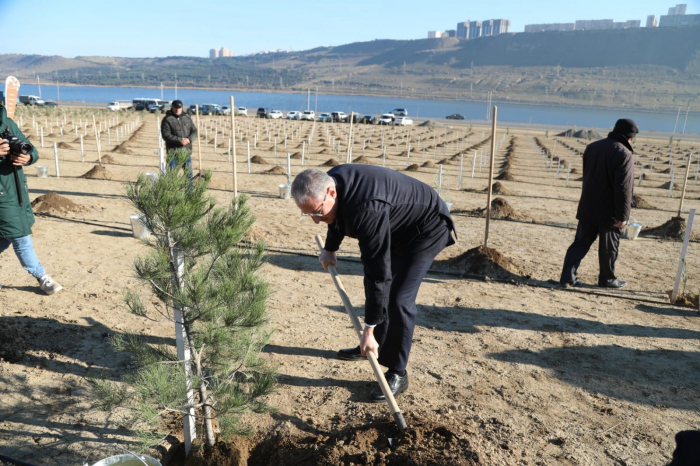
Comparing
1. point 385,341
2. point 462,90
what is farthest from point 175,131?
point 462,90

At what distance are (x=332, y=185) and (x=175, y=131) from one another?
5.34 meters

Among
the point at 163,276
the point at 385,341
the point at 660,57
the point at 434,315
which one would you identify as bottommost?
the point at 434,315

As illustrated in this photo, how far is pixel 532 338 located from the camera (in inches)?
154

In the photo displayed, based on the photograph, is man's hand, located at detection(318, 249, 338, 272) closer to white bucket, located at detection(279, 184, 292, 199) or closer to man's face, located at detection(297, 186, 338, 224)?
man's face, located at detection(297, 186, 338, 224)

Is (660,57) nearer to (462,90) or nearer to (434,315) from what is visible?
(462,90)

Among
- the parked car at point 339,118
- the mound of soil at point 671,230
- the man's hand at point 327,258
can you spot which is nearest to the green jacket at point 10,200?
the man's hand at point 327,258

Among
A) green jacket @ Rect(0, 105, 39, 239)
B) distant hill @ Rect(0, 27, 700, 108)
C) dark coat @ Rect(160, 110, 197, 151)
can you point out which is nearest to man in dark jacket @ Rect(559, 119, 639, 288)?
green jacket @ Rect(0, 105, 39, 239)

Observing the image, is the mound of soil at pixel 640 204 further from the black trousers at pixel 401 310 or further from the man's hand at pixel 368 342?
A: the man's hand at pixel 368 342

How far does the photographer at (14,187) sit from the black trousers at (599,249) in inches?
184

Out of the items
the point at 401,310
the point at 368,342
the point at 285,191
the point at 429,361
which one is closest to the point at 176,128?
the point at 285,191

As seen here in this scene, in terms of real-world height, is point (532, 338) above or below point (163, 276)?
below

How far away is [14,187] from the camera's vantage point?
3670 millimetres

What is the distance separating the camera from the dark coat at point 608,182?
4500mm

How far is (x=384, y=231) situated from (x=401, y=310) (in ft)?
2.05
